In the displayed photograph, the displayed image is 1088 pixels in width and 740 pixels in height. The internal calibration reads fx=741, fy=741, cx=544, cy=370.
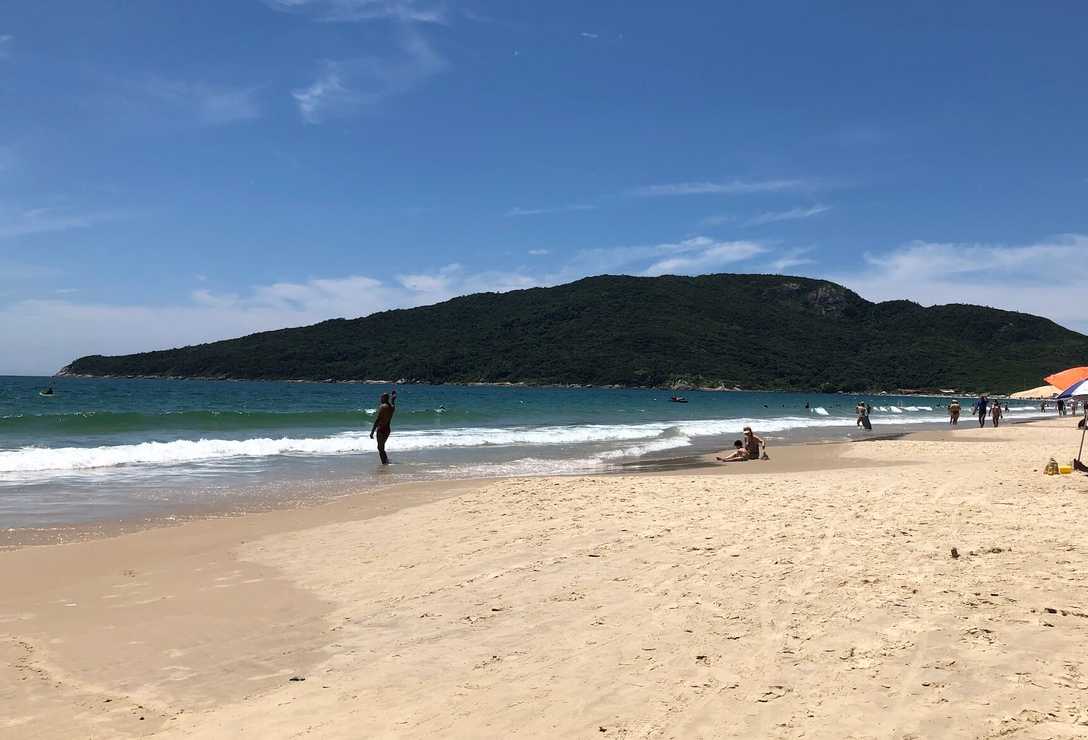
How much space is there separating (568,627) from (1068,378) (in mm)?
12540

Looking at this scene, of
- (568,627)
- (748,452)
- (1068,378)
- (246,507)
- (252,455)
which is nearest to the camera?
(568,627)

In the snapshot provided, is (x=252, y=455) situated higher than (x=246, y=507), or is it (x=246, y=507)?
(x=252, y=455)

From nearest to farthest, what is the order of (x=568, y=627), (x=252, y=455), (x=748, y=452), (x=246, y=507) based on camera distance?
(x=568, y=627), (x=246, y=507), (x=748, y=452), (x=252, y=455)

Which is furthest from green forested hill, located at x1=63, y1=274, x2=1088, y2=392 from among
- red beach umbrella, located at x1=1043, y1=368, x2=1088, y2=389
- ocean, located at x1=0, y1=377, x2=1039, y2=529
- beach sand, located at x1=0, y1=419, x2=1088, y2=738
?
beach sand, located at x1=0, y1=419, x2=1088, y2=738

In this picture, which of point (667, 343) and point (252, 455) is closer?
point (252, 455)

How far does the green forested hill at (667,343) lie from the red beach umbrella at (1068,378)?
113m

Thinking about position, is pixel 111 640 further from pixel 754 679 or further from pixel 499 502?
pixel 499 502

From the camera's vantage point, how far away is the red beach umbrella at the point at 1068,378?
13.3m

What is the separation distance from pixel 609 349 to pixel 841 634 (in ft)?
444

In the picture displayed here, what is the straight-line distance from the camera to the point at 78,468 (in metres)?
17.5

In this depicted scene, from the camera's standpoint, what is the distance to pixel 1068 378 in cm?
1355

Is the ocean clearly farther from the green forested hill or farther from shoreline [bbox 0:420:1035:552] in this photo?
the green forested hill

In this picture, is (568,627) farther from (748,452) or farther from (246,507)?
(748,452)

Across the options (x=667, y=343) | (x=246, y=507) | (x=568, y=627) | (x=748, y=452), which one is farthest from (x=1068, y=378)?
(x=667, y=343)
